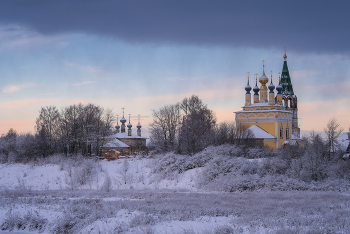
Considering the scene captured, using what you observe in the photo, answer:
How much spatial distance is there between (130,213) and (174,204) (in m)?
2.05

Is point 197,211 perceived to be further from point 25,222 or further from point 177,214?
point 25,222

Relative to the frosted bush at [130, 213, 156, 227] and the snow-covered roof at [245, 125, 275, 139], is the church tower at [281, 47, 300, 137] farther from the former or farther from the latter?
the frosted bush at [130, 213, 156, 227]

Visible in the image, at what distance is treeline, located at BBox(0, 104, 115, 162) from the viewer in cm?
4444

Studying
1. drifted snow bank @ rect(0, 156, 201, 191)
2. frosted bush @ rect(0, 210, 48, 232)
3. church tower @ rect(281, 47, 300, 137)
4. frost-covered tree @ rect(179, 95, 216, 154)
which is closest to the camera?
frosted bush @ rect(0, 210, 48, 232)

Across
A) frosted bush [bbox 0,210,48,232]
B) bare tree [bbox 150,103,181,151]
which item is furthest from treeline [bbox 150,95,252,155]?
frosted bush [bbox 0,210,48,232]

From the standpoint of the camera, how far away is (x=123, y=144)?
50.5 m

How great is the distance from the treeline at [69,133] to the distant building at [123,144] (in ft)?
4.01

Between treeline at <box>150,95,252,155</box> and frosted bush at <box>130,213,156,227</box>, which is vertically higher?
treeline at <box>150,95,252,155</box>

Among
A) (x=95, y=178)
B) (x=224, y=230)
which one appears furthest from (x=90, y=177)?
(x=224, y=230)

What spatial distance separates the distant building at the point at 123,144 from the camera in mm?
46188

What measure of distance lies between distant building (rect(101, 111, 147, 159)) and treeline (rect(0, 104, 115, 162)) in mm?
1222

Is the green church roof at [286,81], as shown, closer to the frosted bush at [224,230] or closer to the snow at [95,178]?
the snow at [95,178]

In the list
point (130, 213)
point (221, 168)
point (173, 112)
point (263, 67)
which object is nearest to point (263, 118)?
point (263, 67)

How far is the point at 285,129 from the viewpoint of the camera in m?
48.8
